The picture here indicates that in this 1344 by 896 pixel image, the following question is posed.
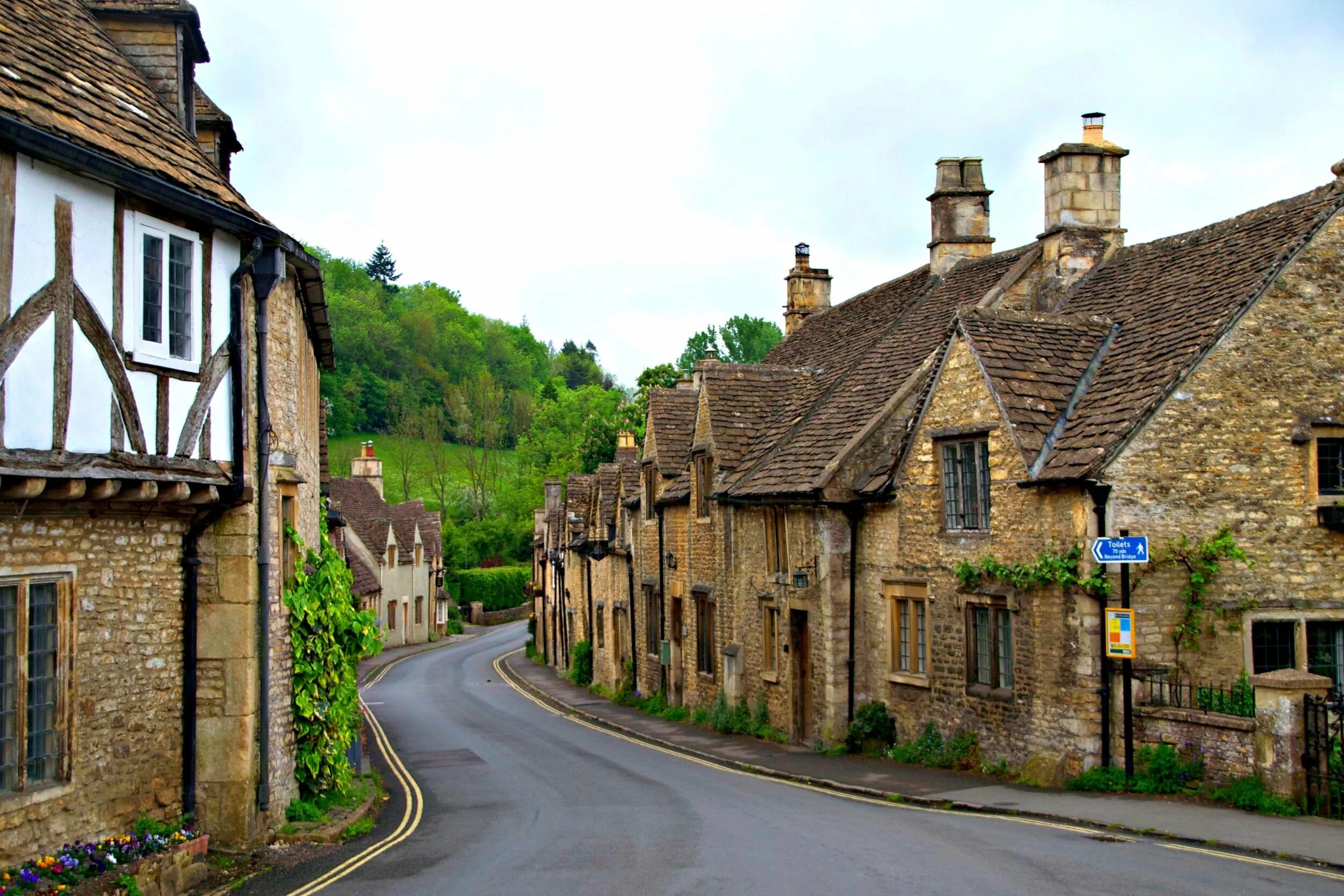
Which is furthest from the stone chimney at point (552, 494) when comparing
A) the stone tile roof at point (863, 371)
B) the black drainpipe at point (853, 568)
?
the black drainpipe at point (853, 568)

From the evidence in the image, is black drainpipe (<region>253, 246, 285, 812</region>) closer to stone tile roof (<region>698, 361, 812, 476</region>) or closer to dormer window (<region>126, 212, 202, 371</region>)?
dormer window (<region>126, 212, 202, 371</region>)

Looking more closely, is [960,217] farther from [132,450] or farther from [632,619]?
[132,450]

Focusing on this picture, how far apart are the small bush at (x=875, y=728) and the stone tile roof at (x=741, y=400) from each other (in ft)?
23.3

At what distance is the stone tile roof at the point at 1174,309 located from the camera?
15.6 meters

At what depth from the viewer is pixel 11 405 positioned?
9516 millimetres

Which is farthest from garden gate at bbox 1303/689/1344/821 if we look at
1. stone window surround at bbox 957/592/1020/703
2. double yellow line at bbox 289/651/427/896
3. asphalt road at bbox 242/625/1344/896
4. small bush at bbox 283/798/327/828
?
small bush at bbox 283/798/327/828

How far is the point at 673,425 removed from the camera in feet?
99.6

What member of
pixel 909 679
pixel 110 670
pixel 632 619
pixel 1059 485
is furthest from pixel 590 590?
pixel 110 670

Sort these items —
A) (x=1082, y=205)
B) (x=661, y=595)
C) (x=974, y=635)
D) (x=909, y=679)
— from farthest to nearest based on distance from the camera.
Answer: (x=661, y=595), (x=1082, y=205), (x=909, y=679), (x=974, y=635)

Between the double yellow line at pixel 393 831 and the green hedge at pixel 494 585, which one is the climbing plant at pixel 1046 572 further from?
the green hedge at pixel 494 585

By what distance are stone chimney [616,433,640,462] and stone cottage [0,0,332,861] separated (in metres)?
29.1

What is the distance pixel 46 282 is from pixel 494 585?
71.3 m

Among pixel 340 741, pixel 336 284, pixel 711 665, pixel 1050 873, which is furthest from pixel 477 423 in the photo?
pixel 1050 873

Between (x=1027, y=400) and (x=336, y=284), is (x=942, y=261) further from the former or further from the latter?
(x=336, y=284)
